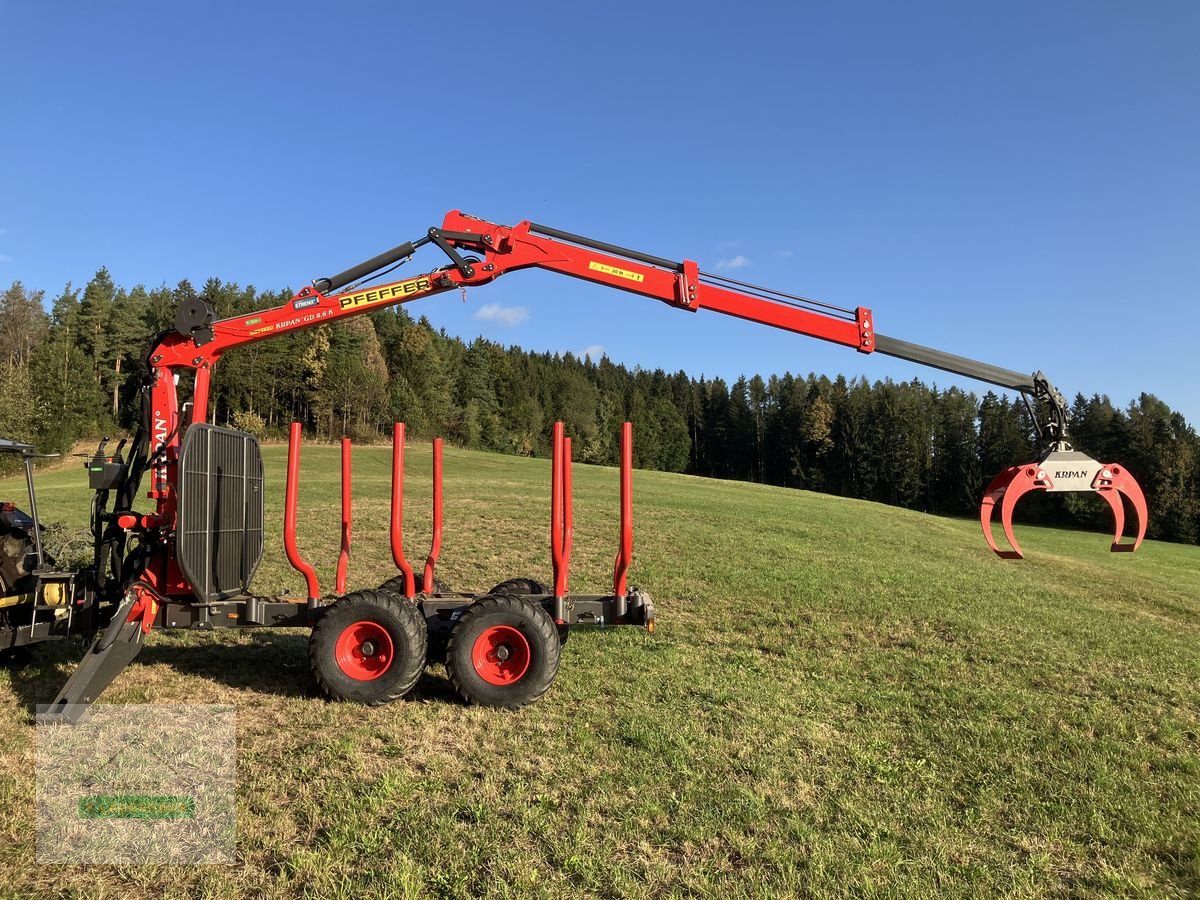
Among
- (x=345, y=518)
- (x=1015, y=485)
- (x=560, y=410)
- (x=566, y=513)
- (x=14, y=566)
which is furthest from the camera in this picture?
(x=560, y=410)

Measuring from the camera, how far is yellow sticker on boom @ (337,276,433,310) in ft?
22.4

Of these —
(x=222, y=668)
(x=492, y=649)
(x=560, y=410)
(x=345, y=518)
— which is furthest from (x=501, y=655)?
(x=560, y=410)

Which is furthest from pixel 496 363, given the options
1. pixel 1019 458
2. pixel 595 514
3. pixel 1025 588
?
pixel 1025 588

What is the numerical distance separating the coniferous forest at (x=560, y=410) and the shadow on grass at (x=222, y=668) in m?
33.3

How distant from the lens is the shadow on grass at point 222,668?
6430 millimetres

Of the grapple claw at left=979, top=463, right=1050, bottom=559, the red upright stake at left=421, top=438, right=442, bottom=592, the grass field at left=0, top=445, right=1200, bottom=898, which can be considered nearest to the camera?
the grass field at left=0, top=445, right=1200, bottom=898

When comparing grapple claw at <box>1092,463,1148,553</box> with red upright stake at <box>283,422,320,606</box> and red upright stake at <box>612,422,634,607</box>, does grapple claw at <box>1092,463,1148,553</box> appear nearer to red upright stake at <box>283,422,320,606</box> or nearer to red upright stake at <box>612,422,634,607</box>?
red upright stake at <box>612,422,634,607</box>

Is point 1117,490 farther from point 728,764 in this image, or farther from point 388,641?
point 388,641

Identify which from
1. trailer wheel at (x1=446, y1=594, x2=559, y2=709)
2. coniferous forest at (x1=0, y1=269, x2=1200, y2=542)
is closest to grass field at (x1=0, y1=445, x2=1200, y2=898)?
trailer wheel at (x1=446, y1=594, x2=559, y2=709)

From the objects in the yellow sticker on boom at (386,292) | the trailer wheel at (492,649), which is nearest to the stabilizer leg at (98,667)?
the trailer wheel at (492,649)

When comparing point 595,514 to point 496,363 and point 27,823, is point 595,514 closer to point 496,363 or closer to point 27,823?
point 27,823

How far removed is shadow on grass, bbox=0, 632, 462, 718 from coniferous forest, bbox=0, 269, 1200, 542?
33289 millimetres

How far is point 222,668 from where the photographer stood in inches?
283

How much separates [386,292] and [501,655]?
354 centimetres
